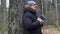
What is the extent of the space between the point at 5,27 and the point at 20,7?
78cm

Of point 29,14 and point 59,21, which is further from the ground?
point 29,14

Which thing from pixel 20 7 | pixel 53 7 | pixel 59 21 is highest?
pixel 20 7

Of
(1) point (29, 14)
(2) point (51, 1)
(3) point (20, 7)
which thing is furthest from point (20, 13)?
(2) point (51, 1)

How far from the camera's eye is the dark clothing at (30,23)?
426 cm

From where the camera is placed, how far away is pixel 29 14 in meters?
4.36

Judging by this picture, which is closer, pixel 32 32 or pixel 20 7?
pixel 32 32

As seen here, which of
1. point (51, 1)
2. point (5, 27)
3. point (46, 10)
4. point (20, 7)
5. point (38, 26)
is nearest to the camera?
point (38, 26)

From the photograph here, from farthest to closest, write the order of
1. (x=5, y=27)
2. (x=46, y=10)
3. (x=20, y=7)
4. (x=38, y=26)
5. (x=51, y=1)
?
(x=51, y=1) → (x=46, y=10) → (x=5, y=27) → (x=20, y=7) → (x=38, y=26)

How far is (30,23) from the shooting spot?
13.9 feet

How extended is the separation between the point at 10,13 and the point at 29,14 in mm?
1726

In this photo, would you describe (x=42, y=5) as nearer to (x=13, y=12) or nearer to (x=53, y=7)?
(x=53, y=7)

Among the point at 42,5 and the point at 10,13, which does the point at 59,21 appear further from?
the point at 10,13

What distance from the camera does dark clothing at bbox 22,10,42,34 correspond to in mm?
4258

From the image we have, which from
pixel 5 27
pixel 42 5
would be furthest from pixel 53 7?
pixel 5 27
